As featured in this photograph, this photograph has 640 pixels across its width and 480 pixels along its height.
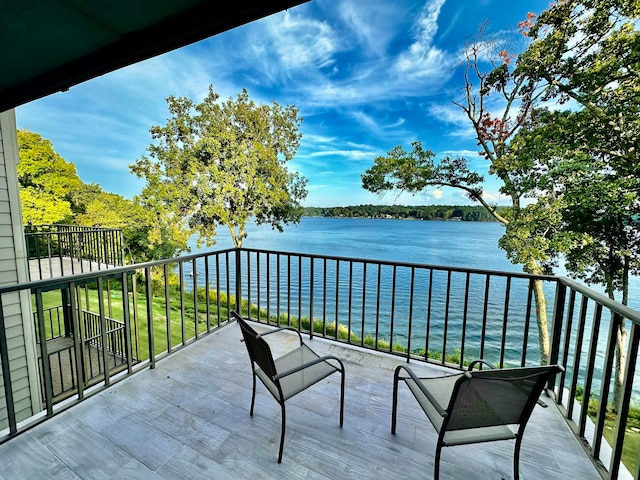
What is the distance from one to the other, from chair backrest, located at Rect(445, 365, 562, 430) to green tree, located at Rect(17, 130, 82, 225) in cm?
1706

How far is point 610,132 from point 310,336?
897 cm

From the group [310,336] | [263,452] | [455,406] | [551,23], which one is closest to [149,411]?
[263,452]

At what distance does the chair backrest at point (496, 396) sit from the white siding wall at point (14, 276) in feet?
15.8

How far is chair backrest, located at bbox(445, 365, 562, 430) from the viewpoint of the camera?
121cm

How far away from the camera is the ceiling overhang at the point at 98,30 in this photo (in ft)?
3.74

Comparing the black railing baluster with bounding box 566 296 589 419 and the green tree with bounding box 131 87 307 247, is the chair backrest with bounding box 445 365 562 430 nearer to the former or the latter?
the black railing baluster with bounding box 566 296 589 419

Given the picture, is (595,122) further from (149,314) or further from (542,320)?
(149,314)

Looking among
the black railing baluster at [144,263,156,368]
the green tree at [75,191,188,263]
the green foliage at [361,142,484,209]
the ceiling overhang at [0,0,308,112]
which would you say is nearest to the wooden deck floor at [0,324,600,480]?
the black railing baluster at [144,263,156,368]

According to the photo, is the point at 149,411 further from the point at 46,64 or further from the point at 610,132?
the point at 610,132

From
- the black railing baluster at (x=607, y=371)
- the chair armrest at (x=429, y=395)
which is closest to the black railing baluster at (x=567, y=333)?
the black railing baluster at (x=607, y=371)

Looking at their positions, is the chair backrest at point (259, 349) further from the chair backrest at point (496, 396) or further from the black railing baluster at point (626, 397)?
the black railing baluster at point (626, 397)

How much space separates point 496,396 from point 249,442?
1453 mm

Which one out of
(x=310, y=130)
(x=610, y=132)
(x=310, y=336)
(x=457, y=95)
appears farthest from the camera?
(x=310, y=130)

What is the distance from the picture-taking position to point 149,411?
198 centimetres
